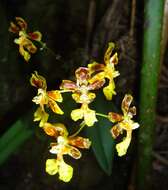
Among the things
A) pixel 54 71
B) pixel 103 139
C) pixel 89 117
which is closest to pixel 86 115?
pixel 89 117

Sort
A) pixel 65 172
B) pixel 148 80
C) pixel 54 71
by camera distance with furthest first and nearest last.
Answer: pixel 54 71 < pixel 148 80 < pixel 65 172

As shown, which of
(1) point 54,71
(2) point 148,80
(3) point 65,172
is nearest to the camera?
(3) point 65,172

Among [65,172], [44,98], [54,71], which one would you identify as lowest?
[65,172]

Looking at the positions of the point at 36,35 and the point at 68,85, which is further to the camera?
the point at 36,35

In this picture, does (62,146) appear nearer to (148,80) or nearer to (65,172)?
(65,172)

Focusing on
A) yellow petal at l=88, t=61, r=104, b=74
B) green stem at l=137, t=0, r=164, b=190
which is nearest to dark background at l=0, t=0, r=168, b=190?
green stem at l=137, t=0, r=164, b=190

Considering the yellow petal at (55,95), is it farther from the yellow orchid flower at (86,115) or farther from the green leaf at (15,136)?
the green leaf at (15,136)

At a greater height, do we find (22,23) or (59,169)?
(22,23)

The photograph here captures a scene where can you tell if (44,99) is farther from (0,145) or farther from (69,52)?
(69,52)

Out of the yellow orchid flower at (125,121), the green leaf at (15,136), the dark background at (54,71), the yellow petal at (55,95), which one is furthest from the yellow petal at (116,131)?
the dark background at (54,71)
